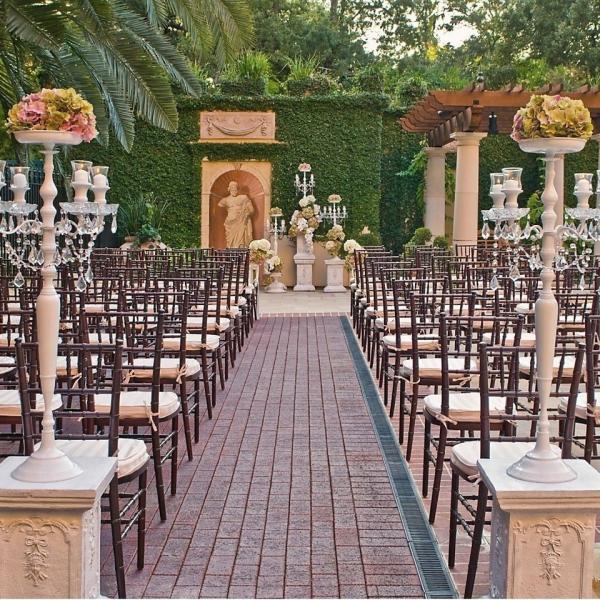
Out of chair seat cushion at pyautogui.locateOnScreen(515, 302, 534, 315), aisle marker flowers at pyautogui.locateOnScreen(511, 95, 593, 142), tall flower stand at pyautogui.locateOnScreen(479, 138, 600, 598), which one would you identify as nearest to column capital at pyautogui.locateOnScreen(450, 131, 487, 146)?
chair seat cushion at pyautogui.locateOnScreen(515, 302, 534, 315)

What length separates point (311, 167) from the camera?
19.4 meters

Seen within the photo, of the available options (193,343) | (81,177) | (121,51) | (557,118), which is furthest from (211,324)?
(557,118)

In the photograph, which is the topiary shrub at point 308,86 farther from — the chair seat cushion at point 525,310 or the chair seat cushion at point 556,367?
the chair seat cushion at point 556,367

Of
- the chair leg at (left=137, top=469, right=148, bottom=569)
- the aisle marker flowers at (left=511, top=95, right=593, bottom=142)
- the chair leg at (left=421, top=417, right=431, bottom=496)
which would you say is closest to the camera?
the aisle marker flowers at (left=511, top=95, right=593, bottom=142)

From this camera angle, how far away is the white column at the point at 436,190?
63.3ft

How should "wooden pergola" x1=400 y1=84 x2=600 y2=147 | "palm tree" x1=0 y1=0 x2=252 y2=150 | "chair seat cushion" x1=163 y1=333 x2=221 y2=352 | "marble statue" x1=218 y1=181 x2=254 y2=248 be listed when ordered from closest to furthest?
1. "chair seat cushion" x1=163 y1=333 x2=221 y2=352
2. "palm tree" x1=0 y1=0 x2=252 y2=150
3. "wooden pergola" x1=400 y1=84 x2=600 y2=147
4. "marble statue" x1=218 y1=181 x2=254 y2=248

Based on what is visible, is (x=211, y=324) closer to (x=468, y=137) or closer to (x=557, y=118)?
(x=557, y=118)

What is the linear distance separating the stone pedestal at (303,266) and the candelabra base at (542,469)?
14.5 meters

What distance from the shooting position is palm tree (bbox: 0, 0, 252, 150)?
8375mm

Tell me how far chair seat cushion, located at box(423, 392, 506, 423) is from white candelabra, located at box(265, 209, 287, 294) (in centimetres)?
1234

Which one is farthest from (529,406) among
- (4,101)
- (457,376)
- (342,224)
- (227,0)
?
(342,224)

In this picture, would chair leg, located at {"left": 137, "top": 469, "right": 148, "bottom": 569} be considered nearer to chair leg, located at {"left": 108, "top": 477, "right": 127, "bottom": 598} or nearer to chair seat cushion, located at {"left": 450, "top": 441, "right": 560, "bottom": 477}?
chair leg, located at {"left": 108, "top": 477, "right": 127, "bottom": 598}

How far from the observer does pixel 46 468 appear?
3160 millimetres

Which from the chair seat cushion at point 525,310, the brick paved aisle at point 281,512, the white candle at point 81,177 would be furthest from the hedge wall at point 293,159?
the white candle at point 81,177
